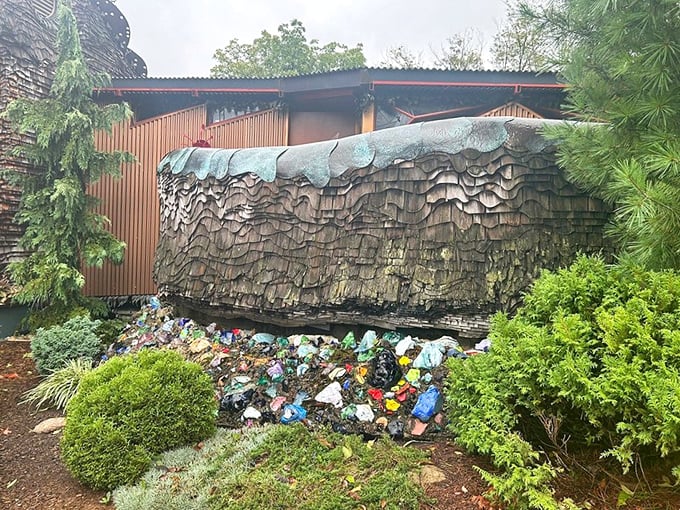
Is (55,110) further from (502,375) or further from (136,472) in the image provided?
(502,375)

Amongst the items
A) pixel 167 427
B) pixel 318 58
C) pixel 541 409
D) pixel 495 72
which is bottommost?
pixel 167 427

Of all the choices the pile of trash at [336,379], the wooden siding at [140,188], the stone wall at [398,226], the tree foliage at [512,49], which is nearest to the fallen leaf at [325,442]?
the pile of trash at [336,379]

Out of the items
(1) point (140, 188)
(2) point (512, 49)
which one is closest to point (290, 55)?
(2) point (512, 49)

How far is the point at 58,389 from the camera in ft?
12.0

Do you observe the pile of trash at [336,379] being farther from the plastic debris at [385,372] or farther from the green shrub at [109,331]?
the green shrub at [109,331]

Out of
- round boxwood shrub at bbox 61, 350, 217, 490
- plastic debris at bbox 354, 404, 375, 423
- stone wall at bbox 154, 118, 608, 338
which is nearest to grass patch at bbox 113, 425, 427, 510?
round boxwood shrub at bbox 61, 350, 217, 490

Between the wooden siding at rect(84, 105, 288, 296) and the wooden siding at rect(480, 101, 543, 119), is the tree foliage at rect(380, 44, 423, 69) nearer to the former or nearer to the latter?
the wooden siding at rect(480, 101, 543, 119)

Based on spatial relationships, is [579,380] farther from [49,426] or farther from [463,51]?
[463,51]

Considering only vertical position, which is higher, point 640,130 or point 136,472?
point 640,130

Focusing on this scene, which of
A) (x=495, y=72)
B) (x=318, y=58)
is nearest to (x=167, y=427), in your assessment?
(x=495, y=72)

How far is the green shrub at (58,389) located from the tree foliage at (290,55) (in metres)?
12.2

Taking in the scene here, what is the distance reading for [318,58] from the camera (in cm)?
1488

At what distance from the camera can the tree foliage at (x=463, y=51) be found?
44.0 feet

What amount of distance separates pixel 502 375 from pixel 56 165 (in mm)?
6134
